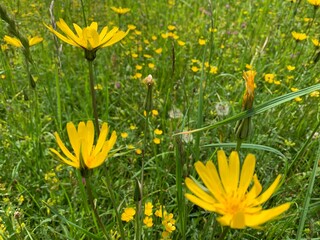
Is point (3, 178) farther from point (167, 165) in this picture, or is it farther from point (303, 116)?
point (303, 116)

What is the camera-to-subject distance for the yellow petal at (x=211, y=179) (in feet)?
2.33

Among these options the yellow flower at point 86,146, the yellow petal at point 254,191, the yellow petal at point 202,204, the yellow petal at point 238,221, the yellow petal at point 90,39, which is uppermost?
the yellow petal at point 90,39

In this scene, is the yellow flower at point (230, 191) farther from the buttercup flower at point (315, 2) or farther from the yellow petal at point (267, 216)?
the buttercup flower at point (315, 2)

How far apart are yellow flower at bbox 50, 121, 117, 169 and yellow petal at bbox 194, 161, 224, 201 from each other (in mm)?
220

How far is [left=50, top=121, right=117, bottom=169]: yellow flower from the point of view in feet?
2.62

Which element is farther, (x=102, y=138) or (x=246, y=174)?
(x=102, y=138)

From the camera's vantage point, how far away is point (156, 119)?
1901 mm

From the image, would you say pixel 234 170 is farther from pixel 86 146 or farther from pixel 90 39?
pixel 90 39

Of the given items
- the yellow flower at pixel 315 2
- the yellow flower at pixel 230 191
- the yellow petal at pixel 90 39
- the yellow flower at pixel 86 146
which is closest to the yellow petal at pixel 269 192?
the yellow flower at pixel 230 191

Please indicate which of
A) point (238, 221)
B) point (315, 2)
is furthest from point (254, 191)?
point (315, 2)

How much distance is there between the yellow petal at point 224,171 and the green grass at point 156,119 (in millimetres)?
98

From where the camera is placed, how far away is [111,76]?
89.9 inches

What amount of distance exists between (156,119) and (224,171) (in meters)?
1.16

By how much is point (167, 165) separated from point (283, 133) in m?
0.67
